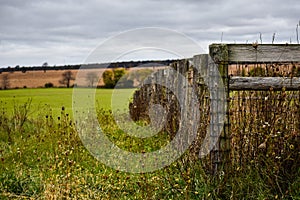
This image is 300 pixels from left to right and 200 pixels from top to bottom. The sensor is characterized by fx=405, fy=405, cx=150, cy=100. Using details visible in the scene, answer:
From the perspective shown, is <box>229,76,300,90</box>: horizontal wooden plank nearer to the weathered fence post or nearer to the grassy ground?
the weathered fence post

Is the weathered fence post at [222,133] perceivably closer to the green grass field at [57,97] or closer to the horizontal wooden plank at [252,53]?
the horizontal wooden plank at [252,53]

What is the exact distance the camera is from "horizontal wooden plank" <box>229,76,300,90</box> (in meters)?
4.64

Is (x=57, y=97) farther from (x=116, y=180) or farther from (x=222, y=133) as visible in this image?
(x=222, y=133)

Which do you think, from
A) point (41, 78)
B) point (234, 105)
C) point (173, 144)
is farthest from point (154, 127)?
point (41, 78)

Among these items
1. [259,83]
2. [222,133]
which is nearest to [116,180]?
[222,133]

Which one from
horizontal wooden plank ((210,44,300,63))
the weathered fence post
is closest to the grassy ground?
the weathered fence post

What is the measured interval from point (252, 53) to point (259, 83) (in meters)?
0.36

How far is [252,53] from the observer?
185 inches

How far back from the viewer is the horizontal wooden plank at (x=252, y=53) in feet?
15.3

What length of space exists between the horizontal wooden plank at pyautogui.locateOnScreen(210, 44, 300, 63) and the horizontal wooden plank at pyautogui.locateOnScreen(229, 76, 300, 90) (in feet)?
0.74

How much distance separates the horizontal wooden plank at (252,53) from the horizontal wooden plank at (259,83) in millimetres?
225

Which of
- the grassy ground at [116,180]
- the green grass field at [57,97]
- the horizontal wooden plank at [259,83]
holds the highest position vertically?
the horizontal wooden plank at [259,83]

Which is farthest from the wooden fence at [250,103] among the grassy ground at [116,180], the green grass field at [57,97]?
the green grass field at [57,97]

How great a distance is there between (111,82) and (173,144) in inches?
618
